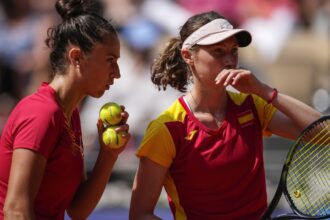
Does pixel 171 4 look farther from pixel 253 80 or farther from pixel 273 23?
pixel 253 80

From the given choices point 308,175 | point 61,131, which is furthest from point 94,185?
point 308,175

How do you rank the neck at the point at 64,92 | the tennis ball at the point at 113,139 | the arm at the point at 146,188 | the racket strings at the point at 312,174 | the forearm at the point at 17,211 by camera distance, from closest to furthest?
the forearm at the point at 17,211
the neck at the point at 64,92
the tennis ball at the point at 113,139
the arm at the point at 146,188
the racket strings at the point at 312,174

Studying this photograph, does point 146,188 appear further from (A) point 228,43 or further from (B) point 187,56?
(A) point 228,43

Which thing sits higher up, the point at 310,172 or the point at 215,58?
the point at 215,58

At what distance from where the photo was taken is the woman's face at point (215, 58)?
4.32 m

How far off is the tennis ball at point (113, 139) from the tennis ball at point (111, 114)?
0.13 ft

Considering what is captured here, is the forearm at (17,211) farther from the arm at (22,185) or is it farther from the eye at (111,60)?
the eye at (111,60)

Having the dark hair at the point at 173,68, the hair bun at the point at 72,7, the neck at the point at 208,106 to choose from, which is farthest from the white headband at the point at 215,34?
the hair bun at the point at 72,7

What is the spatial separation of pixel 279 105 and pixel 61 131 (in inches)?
43.0

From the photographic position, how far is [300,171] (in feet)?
14.8

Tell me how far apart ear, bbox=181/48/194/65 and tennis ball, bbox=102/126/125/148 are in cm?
54

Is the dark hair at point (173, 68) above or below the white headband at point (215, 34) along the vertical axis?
below

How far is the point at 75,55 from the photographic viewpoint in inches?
159

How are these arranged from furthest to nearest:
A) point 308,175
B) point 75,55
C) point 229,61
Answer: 1. point 308,175
2. point 229,61
3. point 75,55
